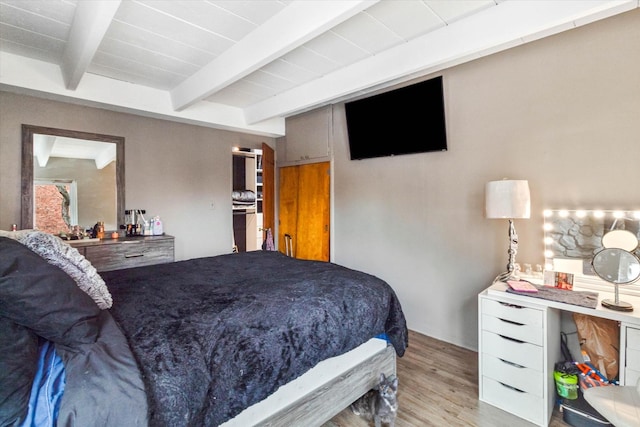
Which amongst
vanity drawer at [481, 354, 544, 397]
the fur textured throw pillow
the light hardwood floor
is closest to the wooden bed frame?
the light hardwood floor

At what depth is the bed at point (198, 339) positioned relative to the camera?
3.03 feet

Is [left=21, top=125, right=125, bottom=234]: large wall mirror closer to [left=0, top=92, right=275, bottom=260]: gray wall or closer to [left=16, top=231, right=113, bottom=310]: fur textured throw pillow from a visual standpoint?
[left=0, top=92, right=275, bottom=260]: gray wall

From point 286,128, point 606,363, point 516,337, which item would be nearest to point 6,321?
point 516,337

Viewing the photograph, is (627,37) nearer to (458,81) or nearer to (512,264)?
(458,81)

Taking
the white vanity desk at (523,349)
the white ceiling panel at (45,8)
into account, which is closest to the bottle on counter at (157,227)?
the white ceiling panel at (45,8)

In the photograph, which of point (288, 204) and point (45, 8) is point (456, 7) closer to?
point (45, 8)

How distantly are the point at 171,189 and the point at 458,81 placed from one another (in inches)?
136

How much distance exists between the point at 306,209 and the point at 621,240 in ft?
10.6

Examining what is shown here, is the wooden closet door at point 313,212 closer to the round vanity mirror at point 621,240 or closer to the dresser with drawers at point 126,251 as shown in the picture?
the dresser with drawers at point 126,251

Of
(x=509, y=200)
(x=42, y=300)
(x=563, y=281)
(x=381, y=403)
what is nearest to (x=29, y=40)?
(x=42, y=300)

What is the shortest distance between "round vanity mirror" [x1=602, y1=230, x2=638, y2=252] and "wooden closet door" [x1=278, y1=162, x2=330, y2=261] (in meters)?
2.78

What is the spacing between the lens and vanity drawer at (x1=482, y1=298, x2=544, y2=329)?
76.0 inches

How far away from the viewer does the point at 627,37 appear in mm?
2064

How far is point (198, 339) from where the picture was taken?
4.20 ft
